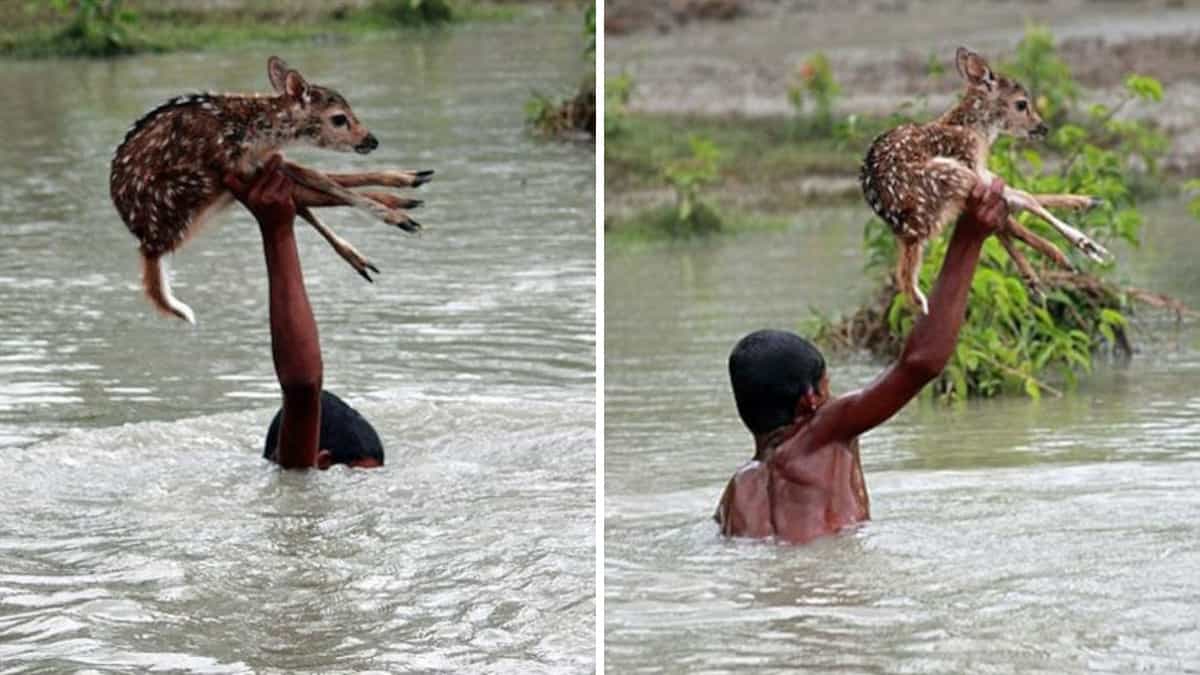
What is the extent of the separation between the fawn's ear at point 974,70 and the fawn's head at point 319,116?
127 cm

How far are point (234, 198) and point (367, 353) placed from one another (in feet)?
6.99

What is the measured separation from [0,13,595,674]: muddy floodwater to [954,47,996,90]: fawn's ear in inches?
51.3

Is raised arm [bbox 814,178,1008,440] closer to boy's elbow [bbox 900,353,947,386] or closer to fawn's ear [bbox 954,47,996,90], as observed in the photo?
boy's elbow [bbox 900,353,947,386]

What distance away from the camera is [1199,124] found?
495 inches

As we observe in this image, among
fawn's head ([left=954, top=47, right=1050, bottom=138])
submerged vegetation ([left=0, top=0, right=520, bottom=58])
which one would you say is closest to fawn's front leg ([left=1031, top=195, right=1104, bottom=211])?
fawn's head ([left=954, top=47, right=1050, bottom=138])

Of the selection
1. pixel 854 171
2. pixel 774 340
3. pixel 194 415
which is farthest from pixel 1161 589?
pixel 854 171

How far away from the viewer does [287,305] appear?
5.64 meters

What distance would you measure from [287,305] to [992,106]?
1642 mm

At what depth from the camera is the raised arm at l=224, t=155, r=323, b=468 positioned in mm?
5477

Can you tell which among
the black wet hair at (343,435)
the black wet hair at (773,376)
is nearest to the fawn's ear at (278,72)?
the black wet hair at (343,435)

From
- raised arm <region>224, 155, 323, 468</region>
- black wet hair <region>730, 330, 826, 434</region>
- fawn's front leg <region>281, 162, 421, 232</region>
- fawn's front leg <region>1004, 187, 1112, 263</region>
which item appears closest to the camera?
fawn's front leg <region>1004, 187, 1112, 263</region>

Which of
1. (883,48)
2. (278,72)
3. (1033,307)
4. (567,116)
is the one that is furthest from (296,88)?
(883,48)

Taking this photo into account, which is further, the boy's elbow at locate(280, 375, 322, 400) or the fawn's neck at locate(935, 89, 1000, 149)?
the boy's elbow at locate(280, 375, 322, 400)

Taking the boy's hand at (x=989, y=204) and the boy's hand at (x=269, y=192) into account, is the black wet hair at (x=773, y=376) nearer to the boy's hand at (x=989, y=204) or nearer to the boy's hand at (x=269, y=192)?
the boy's hand at (x=989, y=204)
